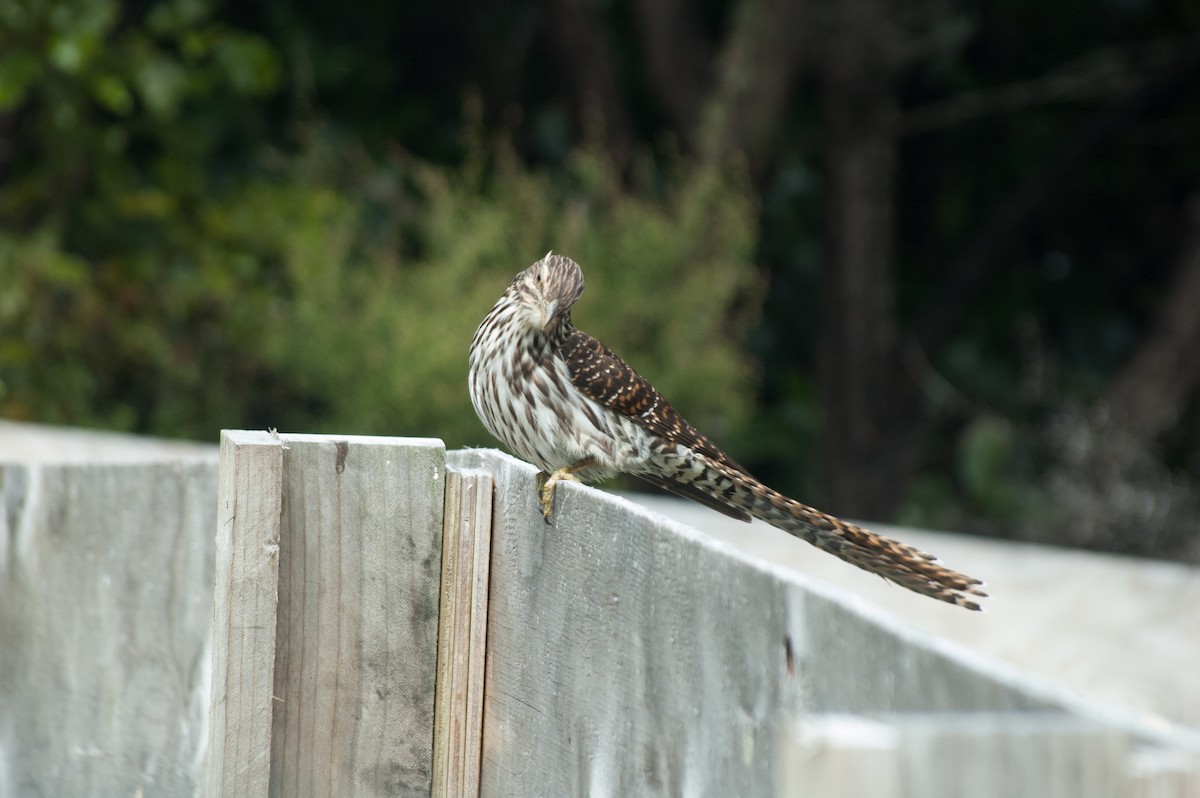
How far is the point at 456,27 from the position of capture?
8.64 meters

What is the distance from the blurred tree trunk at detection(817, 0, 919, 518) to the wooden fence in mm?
5123

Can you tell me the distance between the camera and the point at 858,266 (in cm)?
720

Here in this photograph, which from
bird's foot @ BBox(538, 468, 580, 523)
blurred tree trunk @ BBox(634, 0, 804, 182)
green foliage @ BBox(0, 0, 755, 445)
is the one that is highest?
blurred tree trunk @ BBox(634, 0, 804, 182)

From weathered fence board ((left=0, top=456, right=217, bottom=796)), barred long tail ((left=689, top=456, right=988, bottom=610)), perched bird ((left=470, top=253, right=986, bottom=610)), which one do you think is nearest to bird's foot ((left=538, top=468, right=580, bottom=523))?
barred long tail ((left=689, top=456, right=988, bottom=610))

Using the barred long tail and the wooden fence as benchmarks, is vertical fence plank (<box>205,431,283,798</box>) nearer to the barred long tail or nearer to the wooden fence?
the wooden fence

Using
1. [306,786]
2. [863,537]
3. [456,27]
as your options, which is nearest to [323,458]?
[306,786]

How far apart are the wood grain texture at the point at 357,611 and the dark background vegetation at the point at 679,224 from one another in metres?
4.04

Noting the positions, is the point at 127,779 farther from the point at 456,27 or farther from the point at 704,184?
the point at 456,27

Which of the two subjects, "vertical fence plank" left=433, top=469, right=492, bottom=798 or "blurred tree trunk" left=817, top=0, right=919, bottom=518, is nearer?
"vertical fence plank" left=433, top=469, right=492, bottom=798

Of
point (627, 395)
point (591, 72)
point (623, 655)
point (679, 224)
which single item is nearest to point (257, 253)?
point (591, 72)

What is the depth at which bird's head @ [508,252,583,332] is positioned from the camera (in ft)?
9.35

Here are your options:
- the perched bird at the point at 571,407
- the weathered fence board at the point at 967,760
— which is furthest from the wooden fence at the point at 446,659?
the perched bird at the point at 571,407

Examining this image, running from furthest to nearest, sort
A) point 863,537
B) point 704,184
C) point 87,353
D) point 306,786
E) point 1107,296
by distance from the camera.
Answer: point 1107,296 < point 87,353 < point 704,184 < point 863,537 < point 306,786

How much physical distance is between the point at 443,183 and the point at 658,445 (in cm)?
380
